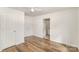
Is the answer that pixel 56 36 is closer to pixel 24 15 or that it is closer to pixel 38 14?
pixel 38 14

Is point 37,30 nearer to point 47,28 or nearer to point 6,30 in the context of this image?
point 47,28

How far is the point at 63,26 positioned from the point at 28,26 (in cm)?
94

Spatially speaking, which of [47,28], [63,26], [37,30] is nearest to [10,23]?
[37,30]

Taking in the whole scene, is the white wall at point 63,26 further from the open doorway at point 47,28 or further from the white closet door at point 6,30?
the white closet door at point 6,30

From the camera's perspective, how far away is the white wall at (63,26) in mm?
1592

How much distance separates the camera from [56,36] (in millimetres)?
1896

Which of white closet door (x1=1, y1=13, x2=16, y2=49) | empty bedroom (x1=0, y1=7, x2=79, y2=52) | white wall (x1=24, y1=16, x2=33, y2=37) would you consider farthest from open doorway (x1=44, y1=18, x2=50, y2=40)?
white closet door (x1=1, y1=13, x2=16, y2=49)

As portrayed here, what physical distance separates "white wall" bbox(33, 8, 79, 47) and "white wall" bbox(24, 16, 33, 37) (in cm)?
11

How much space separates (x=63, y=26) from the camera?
1.72m

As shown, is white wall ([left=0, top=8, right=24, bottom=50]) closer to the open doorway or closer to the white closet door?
the white closet door

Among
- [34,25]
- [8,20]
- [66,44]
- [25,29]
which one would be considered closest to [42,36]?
[34,25]

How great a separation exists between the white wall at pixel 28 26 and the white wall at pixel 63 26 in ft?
0.35
